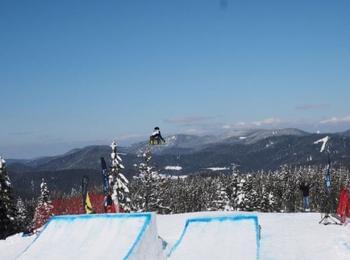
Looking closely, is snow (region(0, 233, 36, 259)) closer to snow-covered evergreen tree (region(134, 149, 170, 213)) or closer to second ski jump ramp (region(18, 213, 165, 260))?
second ski jump ramp (region(18, 213, 165, 260))

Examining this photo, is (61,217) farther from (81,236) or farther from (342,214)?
(342,214)

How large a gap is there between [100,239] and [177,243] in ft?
13.1

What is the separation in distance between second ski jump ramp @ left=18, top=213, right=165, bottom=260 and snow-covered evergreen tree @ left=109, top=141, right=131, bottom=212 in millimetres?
20961

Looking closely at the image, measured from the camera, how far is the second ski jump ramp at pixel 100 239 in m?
18.1

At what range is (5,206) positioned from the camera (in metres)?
44.3

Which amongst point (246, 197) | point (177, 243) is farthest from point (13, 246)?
point (246, 197)

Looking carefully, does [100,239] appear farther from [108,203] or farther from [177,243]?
[108,203]

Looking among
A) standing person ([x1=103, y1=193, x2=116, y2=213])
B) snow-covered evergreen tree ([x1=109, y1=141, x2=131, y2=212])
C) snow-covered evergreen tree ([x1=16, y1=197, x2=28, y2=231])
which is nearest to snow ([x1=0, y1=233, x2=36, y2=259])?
standing person ([x1=103, y1=193, x2=116, y2=213])

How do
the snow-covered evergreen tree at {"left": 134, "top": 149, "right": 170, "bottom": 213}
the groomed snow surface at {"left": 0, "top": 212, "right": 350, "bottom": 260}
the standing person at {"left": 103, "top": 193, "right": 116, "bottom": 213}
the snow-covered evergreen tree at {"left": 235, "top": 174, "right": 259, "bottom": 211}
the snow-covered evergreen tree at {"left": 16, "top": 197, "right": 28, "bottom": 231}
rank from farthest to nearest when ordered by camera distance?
1. the snow-covered evergreen tree at {"left": 235, "top": 174, "right": 259, "bottom": 211}
2. the snow-covered evergreen tree at {"left": 16, "top": 197, "right": 28, "bottom": 231}
3. the snow-covered evergreen tree at {"left": 134, "top": 149, "right": 170, "bottom": 213}
4. the standing person at {"left": 103, "top": 193, "right": 116, "bottom": 213}
5. the groomed snow surface at {"left": 0, "top": 212, "right": 350, "bottom": 260}

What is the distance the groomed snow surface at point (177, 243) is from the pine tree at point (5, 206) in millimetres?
24701

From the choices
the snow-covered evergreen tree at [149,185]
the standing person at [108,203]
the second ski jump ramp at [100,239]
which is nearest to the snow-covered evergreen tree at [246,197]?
the snow-covered evergreen tree at [149,185]

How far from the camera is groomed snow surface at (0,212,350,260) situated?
1850 cm

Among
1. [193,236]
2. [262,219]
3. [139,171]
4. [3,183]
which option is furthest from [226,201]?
[193,236]

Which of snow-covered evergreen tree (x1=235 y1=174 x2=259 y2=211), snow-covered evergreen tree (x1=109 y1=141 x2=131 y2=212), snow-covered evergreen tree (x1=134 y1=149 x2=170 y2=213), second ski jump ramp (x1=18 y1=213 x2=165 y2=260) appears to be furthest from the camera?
snow-covered evergreen tree (x1=235 y1=174 x2=259 y2=211)
